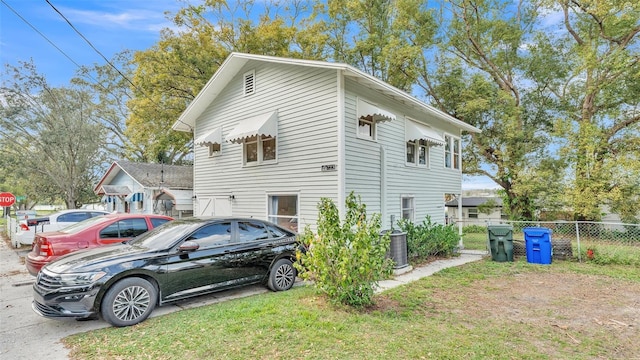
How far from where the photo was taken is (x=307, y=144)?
9.17 meters

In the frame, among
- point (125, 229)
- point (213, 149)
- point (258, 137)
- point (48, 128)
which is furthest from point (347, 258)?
point (48, 128)

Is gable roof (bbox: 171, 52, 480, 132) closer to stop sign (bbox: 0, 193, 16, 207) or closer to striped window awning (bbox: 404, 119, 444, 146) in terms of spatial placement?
striped window awning (bbox: 404, 119, 444, 146)

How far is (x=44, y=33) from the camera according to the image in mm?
9680

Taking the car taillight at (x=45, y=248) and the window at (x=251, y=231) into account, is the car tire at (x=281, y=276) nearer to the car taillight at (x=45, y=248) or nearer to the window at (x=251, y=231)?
the window at (x=251, y=231)

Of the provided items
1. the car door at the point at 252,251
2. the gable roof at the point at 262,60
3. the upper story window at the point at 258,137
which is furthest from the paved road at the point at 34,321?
the gable roof at the point at 262,60

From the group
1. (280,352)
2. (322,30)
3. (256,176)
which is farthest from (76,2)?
(322,30)

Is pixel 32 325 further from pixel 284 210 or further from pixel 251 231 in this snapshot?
pixel 284 210

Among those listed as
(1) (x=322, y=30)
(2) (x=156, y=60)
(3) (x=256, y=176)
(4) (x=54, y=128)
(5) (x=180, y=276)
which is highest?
(1) (x=322, y=30)

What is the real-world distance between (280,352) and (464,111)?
65.6ft

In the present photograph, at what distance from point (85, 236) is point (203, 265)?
3469mm

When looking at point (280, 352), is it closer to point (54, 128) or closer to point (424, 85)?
point (424, 85)

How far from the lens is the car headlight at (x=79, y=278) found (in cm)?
446

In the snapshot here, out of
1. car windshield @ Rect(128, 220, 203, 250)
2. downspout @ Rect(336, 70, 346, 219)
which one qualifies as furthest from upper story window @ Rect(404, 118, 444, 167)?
car windshield @ Rect(128, 220, 203, 250)

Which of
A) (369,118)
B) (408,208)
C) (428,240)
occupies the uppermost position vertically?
(369,118)
